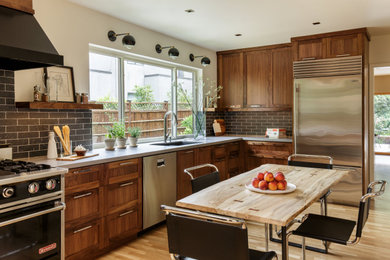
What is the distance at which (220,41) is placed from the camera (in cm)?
501

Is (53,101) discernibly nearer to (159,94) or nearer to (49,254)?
(49,254)

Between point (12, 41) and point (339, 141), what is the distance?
4070mm

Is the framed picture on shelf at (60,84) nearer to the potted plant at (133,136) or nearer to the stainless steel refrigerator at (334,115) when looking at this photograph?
the potted plant at (133,136)

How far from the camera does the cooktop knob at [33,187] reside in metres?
2.14

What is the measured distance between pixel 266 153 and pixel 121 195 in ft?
8.92

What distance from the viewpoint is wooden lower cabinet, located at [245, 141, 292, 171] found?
4.89 m

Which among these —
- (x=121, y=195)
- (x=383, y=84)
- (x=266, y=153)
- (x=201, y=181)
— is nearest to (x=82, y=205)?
(x=121, y=195)

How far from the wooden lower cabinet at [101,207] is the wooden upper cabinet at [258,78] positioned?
292 cm

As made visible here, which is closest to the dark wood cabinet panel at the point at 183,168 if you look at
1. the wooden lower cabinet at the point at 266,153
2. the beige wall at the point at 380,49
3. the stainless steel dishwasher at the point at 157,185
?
the stainless steel dishwasher at the point at 157,185

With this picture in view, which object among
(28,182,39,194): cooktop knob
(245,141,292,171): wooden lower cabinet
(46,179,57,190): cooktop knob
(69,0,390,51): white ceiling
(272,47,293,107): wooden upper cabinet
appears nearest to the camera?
(28,182,39,194): cooktop knob

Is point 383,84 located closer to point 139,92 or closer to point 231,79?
point 231,79

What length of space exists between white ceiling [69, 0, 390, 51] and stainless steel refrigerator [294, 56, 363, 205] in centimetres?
55

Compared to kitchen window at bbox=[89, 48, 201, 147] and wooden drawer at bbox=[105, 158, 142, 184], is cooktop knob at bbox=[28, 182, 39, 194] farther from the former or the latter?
kitchen window at bbox=[89, 48, 201, 147]

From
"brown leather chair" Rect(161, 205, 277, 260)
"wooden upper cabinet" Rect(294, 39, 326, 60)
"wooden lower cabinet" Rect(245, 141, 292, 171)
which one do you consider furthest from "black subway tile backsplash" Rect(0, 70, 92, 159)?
"wooden upper cabinet" Rect(294, 39, 326, 60)
